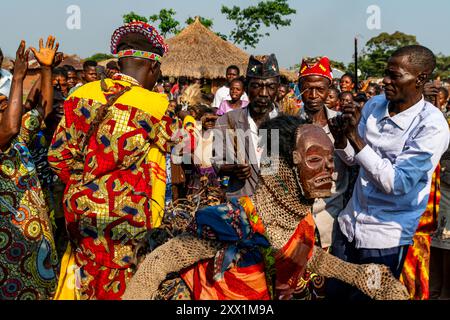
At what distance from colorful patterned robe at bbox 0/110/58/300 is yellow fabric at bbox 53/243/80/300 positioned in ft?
1.22

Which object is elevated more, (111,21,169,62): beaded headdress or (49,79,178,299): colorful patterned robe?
(111,21,169,62): beaded headdress

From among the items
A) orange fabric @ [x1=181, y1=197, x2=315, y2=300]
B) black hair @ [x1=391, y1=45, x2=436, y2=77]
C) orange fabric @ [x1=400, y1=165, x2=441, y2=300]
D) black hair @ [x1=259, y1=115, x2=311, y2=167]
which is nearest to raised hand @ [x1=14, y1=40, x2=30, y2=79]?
black hair @ [x1=259, y1=115, x2=311, y2=167]

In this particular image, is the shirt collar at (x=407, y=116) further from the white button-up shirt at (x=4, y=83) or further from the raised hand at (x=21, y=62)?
the white button-up shirt at (x=4, y=83)

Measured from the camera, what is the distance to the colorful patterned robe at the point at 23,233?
10.8ft

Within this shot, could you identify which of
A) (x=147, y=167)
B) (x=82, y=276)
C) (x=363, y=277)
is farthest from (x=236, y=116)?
(x=363, y=277)

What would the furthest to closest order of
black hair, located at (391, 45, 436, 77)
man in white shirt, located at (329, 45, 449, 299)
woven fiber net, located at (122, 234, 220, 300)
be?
black hair, located at (391, 45, 436, 77), man in white shirt, located at (329, 45, 449, 299), woven fiber net, located at (122, 234, 220, 300)

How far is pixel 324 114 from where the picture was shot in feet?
13.4

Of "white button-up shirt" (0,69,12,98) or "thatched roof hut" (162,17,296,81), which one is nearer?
"white button-up shirt" (0,69,12,98)

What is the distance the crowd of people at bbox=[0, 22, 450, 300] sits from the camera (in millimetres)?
2275

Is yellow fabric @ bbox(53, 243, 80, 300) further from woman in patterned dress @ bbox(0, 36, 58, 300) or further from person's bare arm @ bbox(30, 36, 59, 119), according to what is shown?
person's bare arm @ bbox(30, 36, 59, 119)

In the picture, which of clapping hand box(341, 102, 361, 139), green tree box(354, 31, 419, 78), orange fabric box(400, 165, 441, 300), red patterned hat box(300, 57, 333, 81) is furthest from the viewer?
green tree box(354, 31, 419, 78)

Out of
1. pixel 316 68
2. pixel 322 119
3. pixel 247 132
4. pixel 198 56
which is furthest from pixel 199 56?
pixel 247 132

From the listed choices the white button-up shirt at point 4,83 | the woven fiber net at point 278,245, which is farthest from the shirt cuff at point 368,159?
the white button-up shirt at point 4,83

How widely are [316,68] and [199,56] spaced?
62.8ft
